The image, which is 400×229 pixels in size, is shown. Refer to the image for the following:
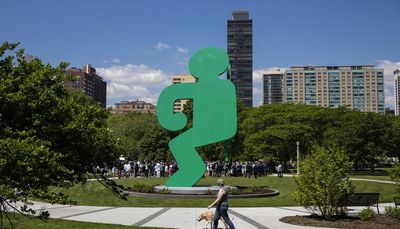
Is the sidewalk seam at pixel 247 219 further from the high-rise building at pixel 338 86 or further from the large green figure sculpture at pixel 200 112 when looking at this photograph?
the high-rise building at pixel 338 86

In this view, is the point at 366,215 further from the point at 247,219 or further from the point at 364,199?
the point at 247,219

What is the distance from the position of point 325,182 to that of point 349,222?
156 centimetres

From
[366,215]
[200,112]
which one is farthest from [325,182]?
[200,112]

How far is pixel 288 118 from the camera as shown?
59.9 meters

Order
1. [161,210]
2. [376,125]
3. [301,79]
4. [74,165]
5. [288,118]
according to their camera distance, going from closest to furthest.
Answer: [74,165]
[161,210]
[376,125]
[288,118]
[301,79]

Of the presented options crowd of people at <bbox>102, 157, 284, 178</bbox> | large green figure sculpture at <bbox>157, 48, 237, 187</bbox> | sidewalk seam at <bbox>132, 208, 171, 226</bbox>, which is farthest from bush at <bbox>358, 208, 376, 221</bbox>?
crowd of people at <bbox>102, 157, 284, 178</bbox>

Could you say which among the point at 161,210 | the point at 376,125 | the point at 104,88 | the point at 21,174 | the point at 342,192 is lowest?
the point at 161,210

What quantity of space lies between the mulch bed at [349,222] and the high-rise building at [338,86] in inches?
6726

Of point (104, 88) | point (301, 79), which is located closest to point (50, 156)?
point (104, 88)

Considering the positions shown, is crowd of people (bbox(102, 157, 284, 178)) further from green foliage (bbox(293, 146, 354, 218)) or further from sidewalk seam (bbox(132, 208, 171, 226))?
green foliage (bbox(293, 146, 354, 218))

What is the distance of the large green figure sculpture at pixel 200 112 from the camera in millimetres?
25672

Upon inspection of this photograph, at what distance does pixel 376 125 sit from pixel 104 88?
426ft

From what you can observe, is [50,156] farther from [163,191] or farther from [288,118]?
[288,118]

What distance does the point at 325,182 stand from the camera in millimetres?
15984
